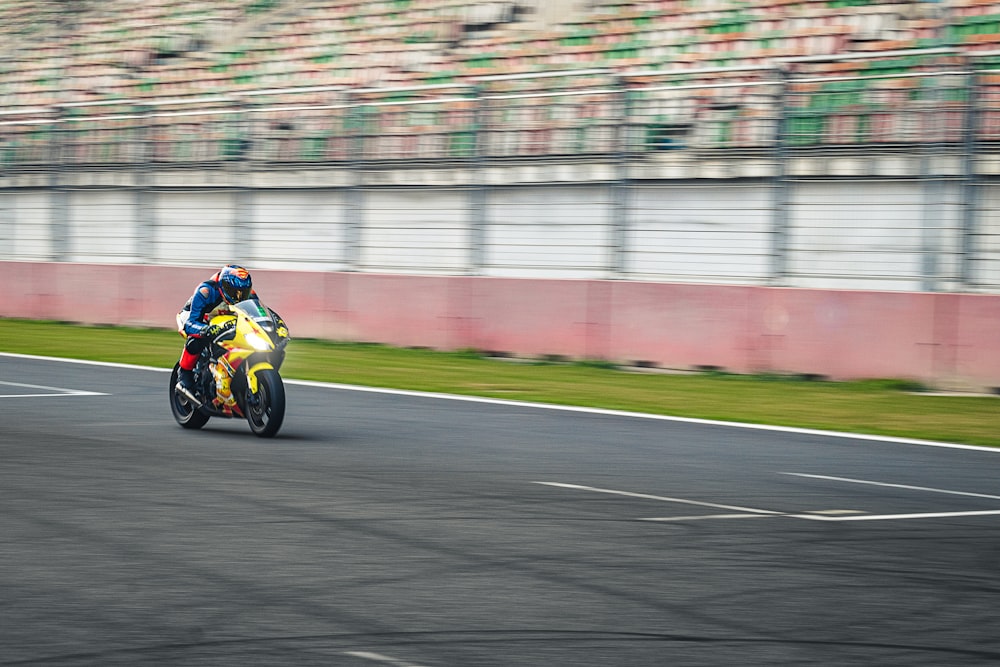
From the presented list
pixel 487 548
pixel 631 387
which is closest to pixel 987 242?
pixel 631 387

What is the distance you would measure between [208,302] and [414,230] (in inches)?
377

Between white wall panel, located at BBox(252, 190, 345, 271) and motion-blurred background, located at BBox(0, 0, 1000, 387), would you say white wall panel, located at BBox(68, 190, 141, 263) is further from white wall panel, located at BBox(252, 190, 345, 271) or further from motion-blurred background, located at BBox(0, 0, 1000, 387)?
white wall panel, located at BBox(252, 190, 345, 271)

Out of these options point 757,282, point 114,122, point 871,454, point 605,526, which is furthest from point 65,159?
point 605,526

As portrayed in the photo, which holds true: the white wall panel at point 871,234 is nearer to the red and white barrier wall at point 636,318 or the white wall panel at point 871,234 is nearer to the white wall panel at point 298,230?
the red and white barrier wall at point 636,318

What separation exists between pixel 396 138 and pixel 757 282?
6.59 meters

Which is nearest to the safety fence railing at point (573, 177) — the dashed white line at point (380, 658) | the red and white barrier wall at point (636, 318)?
the red and white barrier wall at point (636, 318)

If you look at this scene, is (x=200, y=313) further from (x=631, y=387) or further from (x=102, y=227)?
(x=102, y=227)

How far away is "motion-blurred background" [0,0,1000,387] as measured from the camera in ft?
52.9

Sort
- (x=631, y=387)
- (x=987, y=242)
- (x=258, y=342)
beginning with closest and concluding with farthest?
(x=258, y=342) → (x=987, y=242) → (x=631, y=387)

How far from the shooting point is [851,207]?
55.3ft

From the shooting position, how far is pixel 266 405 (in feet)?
36.0

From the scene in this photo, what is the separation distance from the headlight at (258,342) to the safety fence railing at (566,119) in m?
7.35

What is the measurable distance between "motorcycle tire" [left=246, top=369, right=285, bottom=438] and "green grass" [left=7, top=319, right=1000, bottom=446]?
13.3 feet

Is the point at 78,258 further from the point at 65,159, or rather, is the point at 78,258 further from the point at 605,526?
the point at 605,526
